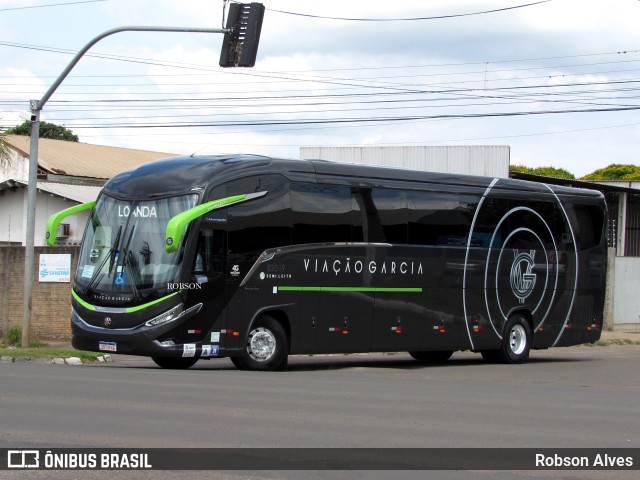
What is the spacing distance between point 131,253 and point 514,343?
9.89 metres

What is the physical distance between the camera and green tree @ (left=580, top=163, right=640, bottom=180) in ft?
257

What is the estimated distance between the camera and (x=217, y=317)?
693 inches

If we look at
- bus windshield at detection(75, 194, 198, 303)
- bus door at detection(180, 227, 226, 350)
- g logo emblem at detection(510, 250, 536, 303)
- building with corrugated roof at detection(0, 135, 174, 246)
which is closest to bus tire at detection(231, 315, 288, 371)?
bus door at detection(180, 227, 226, 350)

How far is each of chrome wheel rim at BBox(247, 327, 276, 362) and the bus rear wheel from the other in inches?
263

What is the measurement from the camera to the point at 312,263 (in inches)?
742

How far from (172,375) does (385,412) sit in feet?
17.1

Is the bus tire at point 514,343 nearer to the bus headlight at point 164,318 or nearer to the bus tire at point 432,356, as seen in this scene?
the bus tire at point 432,356

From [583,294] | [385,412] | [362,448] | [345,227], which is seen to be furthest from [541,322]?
[362,448]

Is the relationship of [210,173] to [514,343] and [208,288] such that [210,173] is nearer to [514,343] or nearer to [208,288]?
[208,288]

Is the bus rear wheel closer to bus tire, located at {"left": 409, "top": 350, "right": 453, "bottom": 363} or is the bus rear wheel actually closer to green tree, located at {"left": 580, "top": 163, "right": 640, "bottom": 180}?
bus tire, located at {"left": 409, "top": 350, "right": 453, "bottom": 363}

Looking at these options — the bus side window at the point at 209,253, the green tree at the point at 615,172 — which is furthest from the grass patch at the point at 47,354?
the green tree at the point at 615,172

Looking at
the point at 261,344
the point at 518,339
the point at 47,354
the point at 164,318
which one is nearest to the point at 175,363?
the point at 261,344

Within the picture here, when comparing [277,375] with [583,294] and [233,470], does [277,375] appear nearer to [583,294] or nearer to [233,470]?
[233,470]

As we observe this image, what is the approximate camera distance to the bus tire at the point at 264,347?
1820 cm
